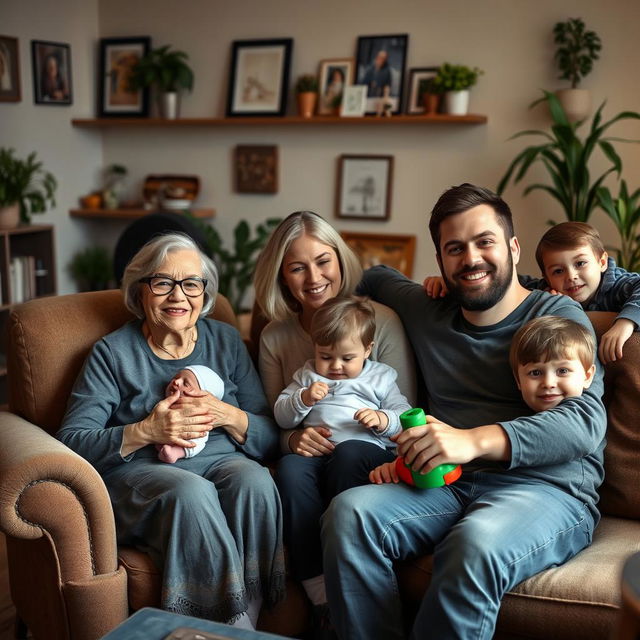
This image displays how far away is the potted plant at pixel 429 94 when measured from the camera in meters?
4.24

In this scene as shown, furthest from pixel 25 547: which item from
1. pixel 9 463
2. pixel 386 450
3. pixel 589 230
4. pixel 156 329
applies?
pixel 589 230

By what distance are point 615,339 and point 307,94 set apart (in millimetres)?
3043

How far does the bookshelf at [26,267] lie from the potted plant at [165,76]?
3.53 feet

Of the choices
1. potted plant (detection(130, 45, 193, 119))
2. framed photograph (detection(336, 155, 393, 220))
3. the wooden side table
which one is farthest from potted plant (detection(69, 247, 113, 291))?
the wooden side table

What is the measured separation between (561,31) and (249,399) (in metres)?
2.78

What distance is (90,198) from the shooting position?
517 cm

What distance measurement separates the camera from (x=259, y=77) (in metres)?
4.79

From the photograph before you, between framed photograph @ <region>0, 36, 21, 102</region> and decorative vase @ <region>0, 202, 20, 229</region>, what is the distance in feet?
2.21

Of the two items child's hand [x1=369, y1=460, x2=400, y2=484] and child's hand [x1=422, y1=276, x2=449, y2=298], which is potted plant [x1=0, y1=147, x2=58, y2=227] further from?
child's hand [x1=369, y1=460, x2=400, y2=484]

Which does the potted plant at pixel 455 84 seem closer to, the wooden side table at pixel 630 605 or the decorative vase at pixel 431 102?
the decorative vase at pixel 431 102

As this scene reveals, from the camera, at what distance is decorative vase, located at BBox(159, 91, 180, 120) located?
495 cm

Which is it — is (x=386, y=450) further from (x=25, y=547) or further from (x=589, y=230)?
(x=25, y=547)

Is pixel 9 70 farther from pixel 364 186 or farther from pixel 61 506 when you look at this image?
pixel 61 506

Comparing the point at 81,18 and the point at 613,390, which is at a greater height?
the point at 81,18
